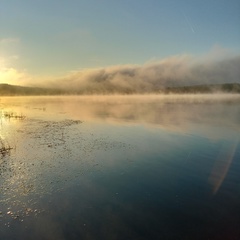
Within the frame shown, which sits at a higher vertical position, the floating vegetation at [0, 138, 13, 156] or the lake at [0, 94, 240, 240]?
the floating vegetation at [0, 138, 13, 156]

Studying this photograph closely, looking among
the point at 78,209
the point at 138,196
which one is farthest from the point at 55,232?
the point at 138,196

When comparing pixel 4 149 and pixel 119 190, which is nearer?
pixel 119 190

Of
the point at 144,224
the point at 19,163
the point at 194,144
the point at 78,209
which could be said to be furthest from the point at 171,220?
the point at 194,144

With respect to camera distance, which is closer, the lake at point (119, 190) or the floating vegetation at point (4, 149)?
the lake at point (119, 190)

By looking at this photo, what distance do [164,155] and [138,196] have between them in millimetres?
10415

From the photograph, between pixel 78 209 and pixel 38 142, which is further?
pixel 38 142

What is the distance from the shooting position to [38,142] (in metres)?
32.0

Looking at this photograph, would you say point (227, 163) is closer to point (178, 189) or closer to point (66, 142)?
point (178, 189)

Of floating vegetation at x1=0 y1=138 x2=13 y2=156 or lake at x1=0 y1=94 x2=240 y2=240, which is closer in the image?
lake at x1=0 y1=94 x2=240 y2=240

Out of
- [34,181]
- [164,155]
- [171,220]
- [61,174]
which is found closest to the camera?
[171,220]

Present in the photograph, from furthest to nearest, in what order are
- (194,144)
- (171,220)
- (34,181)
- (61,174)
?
(194,144), (61,174), (34,181), (171,220)

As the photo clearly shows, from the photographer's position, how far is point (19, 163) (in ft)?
75.9

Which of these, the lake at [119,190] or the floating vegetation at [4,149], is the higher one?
the floating vegetation at [4,149]

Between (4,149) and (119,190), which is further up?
(4,149)
